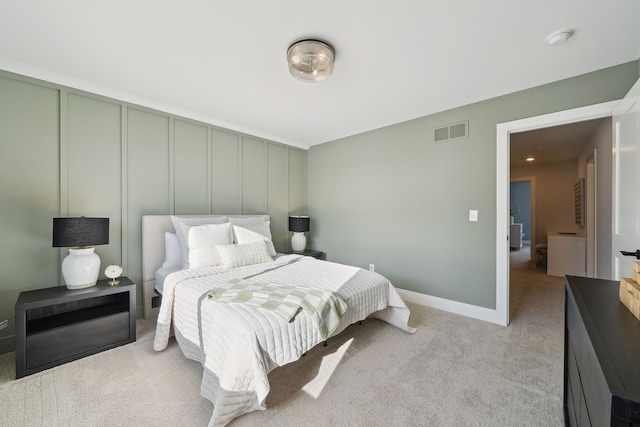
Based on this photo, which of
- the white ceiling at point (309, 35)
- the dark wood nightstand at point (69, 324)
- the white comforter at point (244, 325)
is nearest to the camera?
the white comforter at point (244, 325)

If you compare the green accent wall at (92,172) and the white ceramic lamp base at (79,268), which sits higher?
the green accent wall at (92,172)

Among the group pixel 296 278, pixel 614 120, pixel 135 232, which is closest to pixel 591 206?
pixel 614 120

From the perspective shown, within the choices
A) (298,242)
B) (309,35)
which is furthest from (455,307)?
(309,35)

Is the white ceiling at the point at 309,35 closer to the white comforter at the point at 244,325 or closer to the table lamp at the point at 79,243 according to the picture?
the table lamp at the point at 79,243

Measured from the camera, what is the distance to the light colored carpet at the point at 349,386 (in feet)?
4.82

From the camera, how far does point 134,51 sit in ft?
6.52

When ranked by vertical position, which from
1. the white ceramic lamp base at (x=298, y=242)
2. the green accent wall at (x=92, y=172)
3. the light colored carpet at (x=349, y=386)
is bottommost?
the light colored carpet at (x=349, y=386)

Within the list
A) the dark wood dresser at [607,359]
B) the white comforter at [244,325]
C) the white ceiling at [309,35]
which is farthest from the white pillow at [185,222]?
the dark wood dresser at [607,359]

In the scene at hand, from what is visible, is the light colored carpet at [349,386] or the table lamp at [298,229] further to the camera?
the table lamp at [298,229]

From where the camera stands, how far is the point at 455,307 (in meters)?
2.99

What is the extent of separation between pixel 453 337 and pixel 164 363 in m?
2.56

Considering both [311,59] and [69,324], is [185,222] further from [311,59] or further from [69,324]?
[311,59]

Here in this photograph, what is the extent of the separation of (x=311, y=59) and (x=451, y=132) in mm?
1985

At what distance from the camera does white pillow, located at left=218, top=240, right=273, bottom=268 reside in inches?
104
